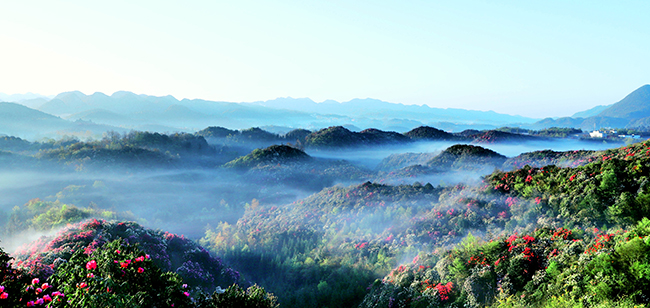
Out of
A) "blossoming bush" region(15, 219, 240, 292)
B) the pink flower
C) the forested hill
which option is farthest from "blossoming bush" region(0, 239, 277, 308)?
the forested hill

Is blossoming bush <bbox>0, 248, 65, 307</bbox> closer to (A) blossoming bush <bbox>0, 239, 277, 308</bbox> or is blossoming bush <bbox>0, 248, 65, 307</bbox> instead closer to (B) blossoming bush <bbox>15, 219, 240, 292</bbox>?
(A) blossoming bush <bbox>0, 239, 277, 308</bbox>

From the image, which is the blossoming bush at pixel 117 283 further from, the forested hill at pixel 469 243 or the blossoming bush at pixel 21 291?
the forested hill at pixel 469 243

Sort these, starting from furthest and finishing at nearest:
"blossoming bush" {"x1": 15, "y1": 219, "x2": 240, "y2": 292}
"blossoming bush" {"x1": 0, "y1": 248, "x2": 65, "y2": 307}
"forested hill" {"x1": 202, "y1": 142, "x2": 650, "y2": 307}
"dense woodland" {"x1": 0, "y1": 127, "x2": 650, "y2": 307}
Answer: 1. "blossoming bush" {"x1": 15, "y1": 219, "x2": 240, "y2": 292}
2. "forested hill" {"x1": 202, "y1": 142, "x2": 650, "y2": 307}
3. "dense woodland" {"x1": 0, "y1": 127, "x2": 650, "y2": 307}
4. "blossoming bush" {"x1": 0, "y1": 248, "x2": 65, "y2": 307}

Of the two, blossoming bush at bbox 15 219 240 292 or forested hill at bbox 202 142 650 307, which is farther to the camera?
blossoming bush at bbox 15 219 240 292

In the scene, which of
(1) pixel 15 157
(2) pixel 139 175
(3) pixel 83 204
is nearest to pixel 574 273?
(3) pixel 83 204

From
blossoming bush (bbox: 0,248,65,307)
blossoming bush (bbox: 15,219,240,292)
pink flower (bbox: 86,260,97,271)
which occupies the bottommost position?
blossoming bush (bbox: 15,219,240,292)

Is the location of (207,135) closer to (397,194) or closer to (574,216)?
(397,194)

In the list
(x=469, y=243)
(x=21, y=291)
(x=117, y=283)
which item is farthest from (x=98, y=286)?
(x=469, y=243)

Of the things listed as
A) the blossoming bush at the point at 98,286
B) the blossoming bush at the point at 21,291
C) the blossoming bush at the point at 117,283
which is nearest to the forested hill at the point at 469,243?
the blossoming bush at the point at 117,283
